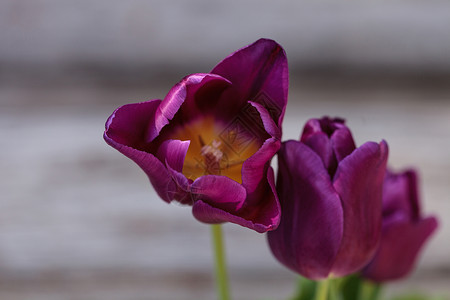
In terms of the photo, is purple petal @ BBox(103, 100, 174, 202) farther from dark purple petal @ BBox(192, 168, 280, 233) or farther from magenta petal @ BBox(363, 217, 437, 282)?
magenta petal @ BBox(363, 217, 437, 282)

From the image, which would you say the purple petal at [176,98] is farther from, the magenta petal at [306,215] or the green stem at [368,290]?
the green stem at [368,290]

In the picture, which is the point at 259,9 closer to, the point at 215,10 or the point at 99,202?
the point at 215,10

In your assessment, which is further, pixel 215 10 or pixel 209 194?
pixel 215 10

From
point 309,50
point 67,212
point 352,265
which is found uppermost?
point 309,50

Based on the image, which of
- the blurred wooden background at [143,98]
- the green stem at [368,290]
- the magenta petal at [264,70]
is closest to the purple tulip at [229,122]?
the magenta petal at [264,70]

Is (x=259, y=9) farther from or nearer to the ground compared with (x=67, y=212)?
farther from the ground

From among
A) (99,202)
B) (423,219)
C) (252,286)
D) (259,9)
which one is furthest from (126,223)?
(423,219)

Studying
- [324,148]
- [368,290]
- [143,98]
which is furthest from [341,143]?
[143,98]
